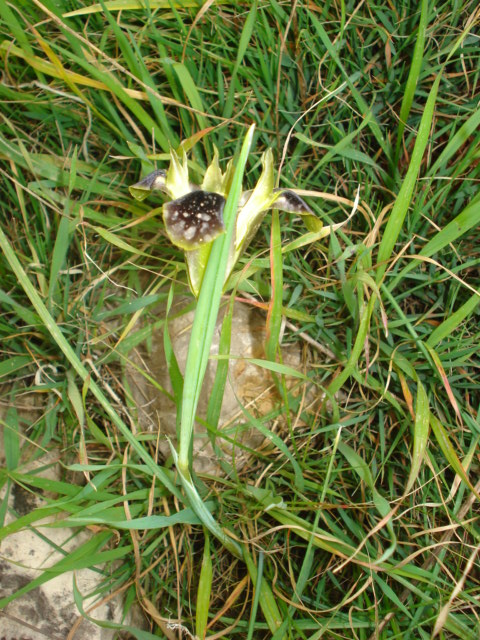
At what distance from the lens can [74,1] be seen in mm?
1472

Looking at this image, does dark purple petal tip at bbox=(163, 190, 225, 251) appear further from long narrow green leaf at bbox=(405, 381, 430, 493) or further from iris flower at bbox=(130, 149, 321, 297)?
long narrow green leaf at bbox=(405, 381, 430, 493)

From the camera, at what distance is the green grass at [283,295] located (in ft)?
4.09

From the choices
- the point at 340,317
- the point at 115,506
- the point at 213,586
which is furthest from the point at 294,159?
the point at 213,586

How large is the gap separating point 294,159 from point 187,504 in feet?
2.99

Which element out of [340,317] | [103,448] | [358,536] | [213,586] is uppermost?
[340,317]

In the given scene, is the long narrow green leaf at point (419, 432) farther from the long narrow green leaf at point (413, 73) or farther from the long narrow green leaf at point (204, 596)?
the long narrow green leaf at point (413, 73)

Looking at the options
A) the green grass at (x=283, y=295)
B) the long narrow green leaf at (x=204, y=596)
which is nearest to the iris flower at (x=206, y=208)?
the green grass at (x=283, y=295)

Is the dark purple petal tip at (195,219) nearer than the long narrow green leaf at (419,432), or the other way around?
the dark purple petal tip at (195,219)

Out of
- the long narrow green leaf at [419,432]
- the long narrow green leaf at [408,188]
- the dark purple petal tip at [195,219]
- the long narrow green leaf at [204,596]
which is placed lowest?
the long narrow green leaf at [204,596]

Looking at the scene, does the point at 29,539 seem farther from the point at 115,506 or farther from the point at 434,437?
the point at 434,437

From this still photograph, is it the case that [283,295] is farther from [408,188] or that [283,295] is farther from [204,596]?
[204,596]

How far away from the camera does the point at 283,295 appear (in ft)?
4.64

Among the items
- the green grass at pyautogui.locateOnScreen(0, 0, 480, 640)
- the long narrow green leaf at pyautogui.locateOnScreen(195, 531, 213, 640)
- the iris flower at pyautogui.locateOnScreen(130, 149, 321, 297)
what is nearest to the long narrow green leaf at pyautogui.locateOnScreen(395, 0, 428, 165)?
the green grass at pyautogui.locateOnScreen(0, 0, 480, 640)

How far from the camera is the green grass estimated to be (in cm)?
125
